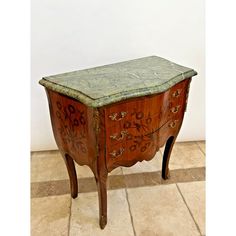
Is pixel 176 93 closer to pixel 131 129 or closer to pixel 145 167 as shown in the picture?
pixel 131 129

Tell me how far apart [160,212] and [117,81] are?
808 millimetres

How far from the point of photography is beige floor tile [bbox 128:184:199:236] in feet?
5.04

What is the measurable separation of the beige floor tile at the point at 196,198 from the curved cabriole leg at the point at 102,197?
52cm

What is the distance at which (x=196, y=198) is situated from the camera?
5.82 ft

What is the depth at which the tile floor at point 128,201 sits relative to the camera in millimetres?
1558

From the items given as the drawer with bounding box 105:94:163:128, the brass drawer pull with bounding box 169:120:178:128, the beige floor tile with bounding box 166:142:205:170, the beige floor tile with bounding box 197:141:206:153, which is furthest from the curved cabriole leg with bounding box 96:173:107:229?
the beige floor tile with bounding box 197:141:206:153

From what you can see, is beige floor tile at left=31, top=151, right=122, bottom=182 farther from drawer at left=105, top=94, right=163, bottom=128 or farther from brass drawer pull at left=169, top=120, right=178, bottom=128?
drawer at left=105, top=94, right=163, bottom=128

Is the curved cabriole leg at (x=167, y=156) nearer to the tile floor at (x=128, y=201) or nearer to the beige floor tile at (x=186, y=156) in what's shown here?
the tile floor at (x=128, y=201)

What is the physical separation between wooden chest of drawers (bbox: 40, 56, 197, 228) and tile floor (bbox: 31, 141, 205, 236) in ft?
0.53

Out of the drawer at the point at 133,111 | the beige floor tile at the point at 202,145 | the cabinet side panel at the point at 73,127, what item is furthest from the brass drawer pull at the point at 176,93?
the beige floor tile at the point at 202,145

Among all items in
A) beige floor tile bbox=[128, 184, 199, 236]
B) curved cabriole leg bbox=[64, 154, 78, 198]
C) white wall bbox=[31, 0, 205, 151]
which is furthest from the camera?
white wall bbox=[31, 0, 205, 151]

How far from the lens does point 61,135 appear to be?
153 cm

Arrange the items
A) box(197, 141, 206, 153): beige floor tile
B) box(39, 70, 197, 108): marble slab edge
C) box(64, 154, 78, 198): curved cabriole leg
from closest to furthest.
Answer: box(39, 70, 197, 108): marble slab edge → box(64, 154, 78, 198): curved cabriole leg → box(197, 141, 206, 153): beige floor tile
